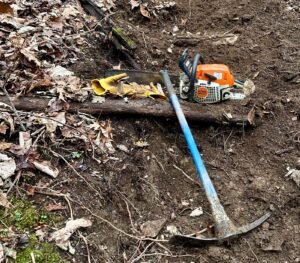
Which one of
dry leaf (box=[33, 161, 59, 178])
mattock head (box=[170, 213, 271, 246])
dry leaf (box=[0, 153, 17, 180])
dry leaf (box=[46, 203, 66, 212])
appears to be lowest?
mattock head (box=[170, 213, 271, 246])

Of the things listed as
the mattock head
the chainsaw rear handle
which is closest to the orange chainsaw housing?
the chainsaw rear handle

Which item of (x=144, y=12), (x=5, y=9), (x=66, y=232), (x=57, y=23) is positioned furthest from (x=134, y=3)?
(x=66, y=232)

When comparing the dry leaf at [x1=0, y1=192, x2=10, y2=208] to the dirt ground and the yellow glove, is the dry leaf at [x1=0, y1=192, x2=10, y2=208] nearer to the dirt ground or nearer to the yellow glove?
the dirt ground

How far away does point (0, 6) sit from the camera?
16.9ft

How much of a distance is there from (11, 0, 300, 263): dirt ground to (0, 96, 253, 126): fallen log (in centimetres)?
9

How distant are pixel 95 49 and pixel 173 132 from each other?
1.36 metres

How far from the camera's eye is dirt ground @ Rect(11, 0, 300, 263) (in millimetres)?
3393

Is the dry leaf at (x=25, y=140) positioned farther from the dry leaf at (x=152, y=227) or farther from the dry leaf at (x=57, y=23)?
the dry leaf at (x=57, y=23)

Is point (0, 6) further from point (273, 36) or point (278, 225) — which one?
point (278, 225)

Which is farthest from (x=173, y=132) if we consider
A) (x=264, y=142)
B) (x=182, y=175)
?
(x=264, y=142)

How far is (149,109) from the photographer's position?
4.25 m

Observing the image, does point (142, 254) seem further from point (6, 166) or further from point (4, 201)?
point (6, 166)

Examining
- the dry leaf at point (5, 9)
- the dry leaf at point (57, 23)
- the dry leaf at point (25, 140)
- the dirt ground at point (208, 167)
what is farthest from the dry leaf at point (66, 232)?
the dry leaf at point (5, 9)

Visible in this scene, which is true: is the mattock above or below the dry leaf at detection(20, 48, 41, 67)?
below
